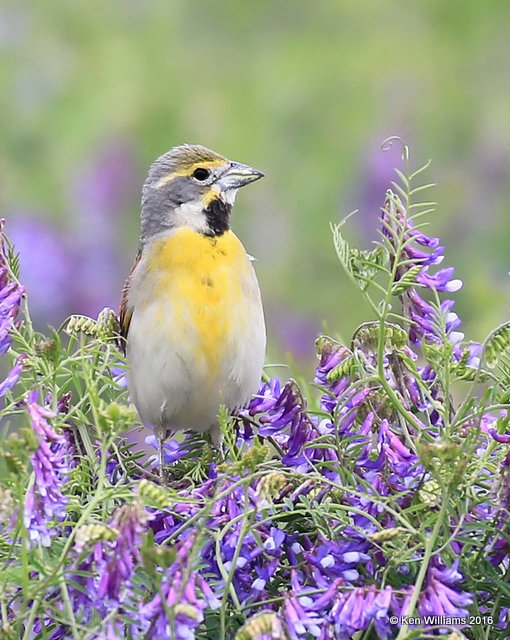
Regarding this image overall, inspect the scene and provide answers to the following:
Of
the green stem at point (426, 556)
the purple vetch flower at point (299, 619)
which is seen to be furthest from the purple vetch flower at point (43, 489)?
the green stem at point (426, 556)

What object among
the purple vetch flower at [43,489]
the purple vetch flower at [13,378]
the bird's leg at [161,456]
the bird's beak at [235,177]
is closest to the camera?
the purple vetch flower at [43,489]

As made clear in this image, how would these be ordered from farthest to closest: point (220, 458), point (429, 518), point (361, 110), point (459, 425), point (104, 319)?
1. point (361, 110)
2. point (220, 458)
3. point (104, 319)
4. point (459, 425)
5. point (429, 518)

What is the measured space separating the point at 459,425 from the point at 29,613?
0.72m

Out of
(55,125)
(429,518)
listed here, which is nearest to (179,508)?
(429,518)

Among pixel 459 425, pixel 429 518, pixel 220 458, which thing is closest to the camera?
pixel 429 518

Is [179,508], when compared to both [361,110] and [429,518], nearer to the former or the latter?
[429,518]

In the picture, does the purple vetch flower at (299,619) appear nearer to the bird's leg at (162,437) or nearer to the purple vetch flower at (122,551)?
the purple vetch flower at (122,551)

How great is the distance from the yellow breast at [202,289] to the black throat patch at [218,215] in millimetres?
63

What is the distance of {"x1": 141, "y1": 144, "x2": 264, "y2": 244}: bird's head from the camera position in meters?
3.57

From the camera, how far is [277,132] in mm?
6355

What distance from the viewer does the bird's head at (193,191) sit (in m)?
3.57

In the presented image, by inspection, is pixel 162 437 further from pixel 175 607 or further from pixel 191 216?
pixel 175 607

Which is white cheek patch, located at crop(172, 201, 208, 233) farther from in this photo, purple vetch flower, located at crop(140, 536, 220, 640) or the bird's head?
purple vetch flower, located at crop(140, 536, 220, 640)

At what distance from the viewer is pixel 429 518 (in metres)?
1.99
